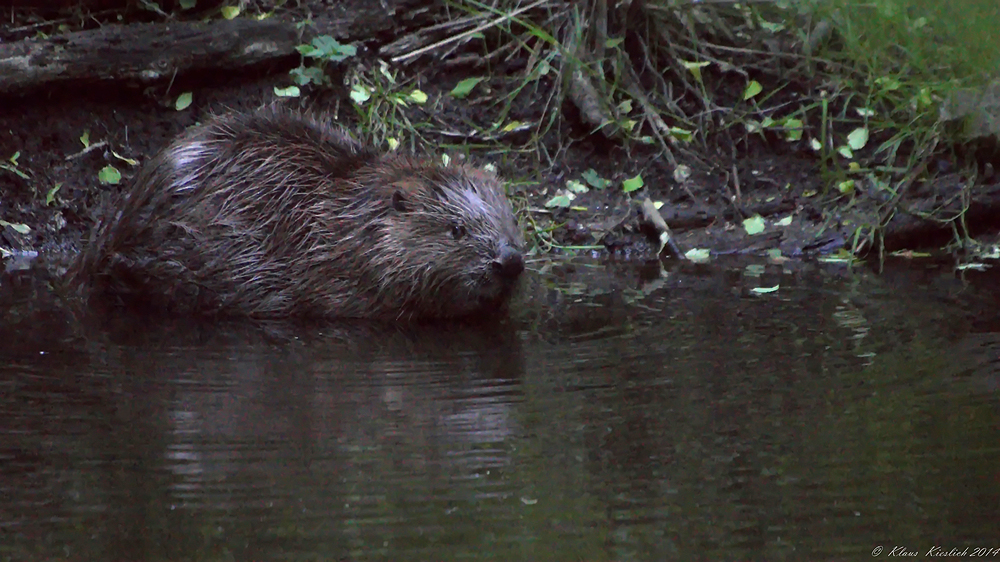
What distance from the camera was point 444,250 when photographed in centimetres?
421

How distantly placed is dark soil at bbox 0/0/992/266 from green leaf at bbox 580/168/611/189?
1.1 inches

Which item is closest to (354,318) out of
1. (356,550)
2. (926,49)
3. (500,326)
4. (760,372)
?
(500,326)

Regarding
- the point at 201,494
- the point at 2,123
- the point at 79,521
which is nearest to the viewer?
the point at 79,521

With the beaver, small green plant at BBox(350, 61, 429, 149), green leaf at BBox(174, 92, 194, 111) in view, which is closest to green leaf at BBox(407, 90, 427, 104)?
small green plant at BBox(350, 61, 429, 149)

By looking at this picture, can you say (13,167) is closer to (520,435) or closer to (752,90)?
(752,90)

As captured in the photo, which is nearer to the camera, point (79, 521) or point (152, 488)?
point (79, 521)

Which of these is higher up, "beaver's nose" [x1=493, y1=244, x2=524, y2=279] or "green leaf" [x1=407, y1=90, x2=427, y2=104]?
"beaver's nose" [x1=493, y1=244, x2=524, y2=279]

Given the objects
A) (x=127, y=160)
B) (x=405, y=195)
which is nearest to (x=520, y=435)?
(x=405, y=195)

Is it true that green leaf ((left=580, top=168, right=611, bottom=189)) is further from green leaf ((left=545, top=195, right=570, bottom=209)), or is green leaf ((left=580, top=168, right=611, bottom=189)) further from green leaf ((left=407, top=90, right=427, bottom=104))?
green leaf ((left=407, top=90, right=427, bottom=104))

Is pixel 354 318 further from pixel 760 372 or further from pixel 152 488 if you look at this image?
pixel 152 488

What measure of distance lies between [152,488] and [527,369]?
1.27 meters

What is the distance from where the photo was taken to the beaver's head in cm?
416

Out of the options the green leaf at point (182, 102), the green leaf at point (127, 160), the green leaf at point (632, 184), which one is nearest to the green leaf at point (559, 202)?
the green leaf at point (632, 184)

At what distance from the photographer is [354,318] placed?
169 inches
